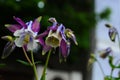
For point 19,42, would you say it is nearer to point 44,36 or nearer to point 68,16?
point 44,36

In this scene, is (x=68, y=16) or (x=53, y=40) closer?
(x=53, y=40)

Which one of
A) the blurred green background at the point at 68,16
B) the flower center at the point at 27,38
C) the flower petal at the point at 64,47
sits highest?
the blurred green background at the point at 68,16

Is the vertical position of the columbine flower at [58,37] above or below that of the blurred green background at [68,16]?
below

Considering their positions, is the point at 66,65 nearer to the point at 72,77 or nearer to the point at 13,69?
the point at 72,77

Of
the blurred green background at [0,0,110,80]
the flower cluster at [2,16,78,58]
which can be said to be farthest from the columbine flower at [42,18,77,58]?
the blurred green background at [0,0,110,80]

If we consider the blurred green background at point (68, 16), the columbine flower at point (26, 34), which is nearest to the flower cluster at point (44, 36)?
the columbine flower at point (26, 34)

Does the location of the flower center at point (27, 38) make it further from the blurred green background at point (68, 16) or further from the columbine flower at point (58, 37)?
the blurred green background at point (68, 16)

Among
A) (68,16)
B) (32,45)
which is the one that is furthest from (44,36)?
(68,16)

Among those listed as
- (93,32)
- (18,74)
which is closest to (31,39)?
(18,74)

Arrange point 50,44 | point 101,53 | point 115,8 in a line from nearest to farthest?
point 50,44, point 101,53, point 115,8
